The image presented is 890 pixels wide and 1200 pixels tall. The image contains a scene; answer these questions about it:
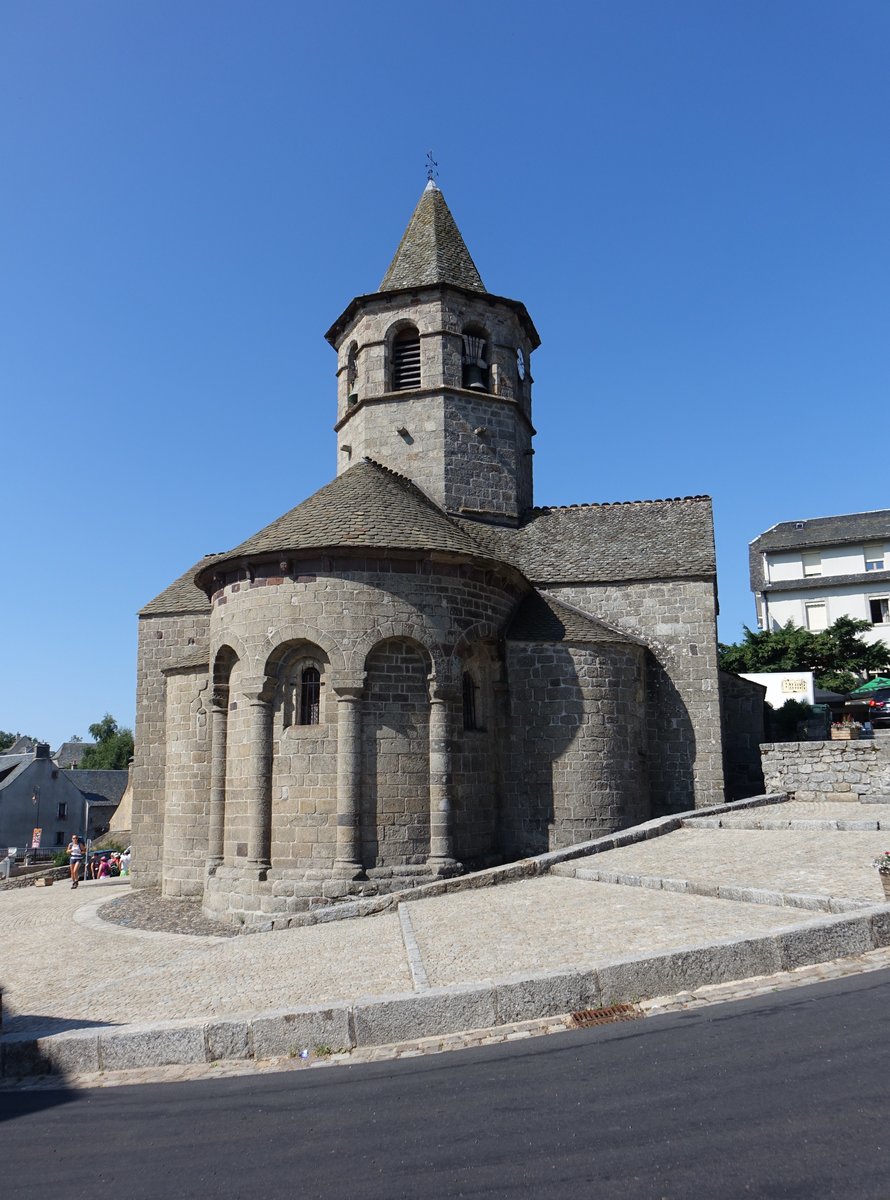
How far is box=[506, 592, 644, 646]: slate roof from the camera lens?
53.3ft

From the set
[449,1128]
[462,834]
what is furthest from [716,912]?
[462,834]

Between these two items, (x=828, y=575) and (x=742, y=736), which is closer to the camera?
(x=742, y=736)

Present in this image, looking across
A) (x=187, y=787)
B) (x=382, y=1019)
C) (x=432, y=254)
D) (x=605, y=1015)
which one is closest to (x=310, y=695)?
(x=187, y=787)

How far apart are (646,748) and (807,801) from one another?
10.0 ft

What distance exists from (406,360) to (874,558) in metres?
31.2

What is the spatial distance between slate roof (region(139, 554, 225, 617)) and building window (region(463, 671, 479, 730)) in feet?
23.1

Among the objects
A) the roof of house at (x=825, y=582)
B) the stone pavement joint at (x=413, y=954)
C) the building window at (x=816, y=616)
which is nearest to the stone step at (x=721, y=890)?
the stone pavement joint at (x=413, y=954)

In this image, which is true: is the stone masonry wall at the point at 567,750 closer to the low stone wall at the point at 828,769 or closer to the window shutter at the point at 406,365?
the low stone wall at the point at 828,769

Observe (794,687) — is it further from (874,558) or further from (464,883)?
(874,558)

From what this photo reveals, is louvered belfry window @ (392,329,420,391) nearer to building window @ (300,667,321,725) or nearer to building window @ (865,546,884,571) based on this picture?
building window @ (300,667,321,725)

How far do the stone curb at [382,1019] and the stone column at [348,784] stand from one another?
21.9 ft

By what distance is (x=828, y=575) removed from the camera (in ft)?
142

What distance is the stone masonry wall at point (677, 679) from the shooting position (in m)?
17.4

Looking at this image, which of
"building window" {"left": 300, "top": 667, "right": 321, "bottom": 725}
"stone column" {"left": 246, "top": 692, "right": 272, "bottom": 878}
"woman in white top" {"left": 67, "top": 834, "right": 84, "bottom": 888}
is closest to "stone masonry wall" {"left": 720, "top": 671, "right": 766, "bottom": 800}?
"building window" {"left": 300, "top": 667, "right": 321, "bottom": 725}
